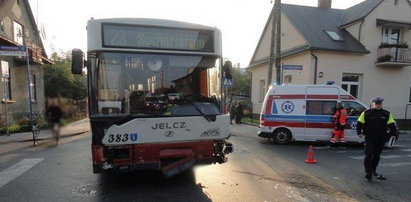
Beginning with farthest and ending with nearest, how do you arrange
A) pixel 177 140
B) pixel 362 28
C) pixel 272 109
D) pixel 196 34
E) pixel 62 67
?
1. pixel 362 28
2. pixel 272 109
3. pixel 196 34
4. pixel 177 140
5. pixel 62 67

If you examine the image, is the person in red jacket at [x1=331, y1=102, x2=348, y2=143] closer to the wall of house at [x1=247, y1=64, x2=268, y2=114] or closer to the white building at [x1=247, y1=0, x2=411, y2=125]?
the white building at [x1=247, y1=0, x2=411, y2=125]

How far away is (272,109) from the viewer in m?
10.2

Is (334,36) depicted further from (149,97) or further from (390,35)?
(149,97)

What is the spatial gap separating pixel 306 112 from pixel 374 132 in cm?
424

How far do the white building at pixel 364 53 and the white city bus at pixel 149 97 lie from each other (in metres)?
12.0

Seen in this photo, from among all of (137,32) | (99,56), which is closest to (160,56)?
(137,32)

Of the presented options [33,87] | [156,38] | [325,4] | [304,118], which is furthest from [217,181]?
[325,4]

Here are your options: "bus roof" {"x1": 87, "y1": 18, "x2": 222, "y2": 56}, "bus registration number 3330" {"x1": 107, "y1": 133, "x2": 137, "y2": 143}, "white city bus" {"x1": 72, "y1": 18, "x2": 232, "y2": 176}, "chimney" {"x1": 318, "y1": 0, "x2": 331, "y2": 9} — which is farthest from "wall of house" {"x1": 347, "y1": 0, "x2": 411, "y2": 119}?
"bus registration number 3330" {"x1": 107, "y1": 133, "x2": 137, "y2": 143}

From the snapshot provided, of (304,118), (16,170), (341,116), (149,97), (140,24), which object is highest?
(140,24)

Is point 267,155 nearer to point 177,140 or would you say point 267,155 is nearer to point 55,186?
point 177,140

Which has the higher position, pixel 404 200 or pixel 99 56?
pixel 99 56

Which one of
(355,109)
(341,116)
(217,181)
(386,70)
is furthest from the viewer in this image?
(386,70)

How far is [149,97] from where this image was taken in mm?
4594

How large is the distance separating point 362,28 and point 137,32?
17.0 metres
